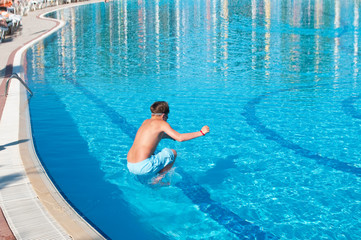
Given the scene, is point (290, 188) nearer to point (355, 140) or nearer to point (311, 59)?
point (355, 140)

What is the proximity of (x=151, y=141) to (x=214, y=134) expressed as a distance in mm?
2840

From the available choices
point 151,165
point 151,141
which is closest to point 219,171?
point 151,165

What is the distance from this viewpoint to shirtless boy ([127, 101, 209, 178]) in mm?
5742

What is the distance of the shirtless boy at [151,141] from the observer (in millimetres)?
5742

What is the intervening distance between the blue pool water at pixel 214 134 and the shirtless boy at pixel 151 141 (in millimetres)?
440

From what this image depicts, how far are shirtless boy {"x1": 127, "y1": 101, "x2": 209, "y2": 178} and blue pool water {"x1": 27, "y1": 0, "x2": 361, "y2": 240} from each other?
0.44 metres

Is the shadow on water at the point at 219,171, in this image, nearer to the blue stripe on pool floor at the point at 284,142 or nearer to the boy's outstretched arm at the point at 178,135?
the blue stripe on pool floor at the point at 284,142

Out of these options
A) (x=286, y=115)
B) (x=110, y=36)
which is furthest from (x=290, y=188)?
(x=110, y=36)

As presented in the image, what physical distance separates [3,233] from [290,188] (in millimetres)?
3696

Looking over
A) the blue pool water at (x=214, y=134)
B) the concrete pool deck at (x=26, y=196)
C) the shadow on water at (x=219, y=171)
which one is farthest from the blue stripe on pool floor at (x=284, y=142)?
the concrete pool deck at (x=26, y=196)

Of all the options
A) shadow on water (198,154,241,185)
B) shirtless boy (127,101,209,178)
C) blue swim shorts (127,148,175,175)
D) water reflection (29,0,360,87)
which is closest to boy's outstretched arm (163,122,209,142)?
shirtless boy (127,101,209,178)

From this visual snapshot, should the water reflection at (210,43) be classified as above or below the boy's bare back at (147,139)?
above

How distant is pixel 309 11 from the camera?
33531 mm

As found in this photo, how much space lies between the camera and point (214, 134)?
8.51 metres
